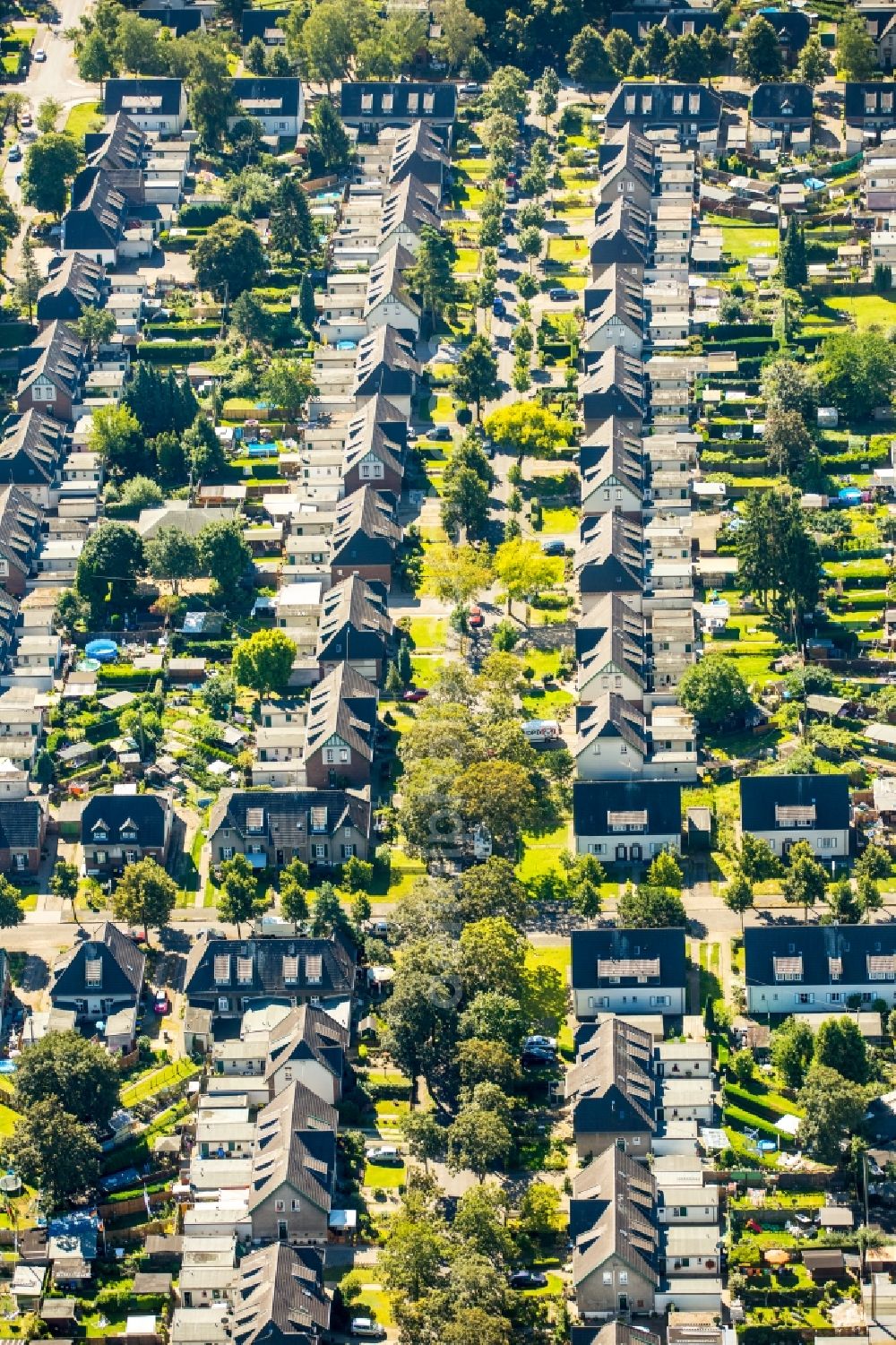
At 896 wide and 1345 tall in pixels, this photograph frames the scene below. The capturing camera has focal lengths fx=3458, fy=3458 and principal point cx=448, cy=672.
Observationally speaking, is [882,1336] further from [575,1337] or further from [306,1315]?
[306,1315]

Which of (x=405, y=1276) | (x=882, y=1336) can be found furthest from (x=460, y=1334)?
(x=882, y=1336)

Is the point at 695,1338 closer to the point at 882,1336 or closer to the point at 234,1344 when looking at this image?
the point at 882,1336

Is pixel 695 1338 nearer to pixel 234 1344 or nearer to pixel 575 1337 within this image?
pixel 575 1337

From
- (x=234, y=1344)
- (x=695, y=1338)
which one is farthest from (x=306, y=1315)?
(x=695, y=1338)

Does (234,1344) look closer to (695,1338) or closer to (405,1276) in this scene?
(405,1276)

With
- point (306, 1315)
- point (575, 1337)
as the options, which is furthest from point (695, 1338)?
point (306, 1315)
